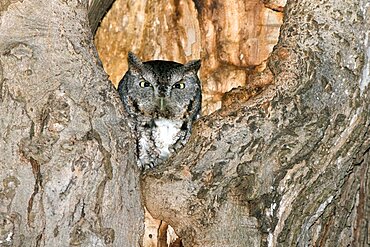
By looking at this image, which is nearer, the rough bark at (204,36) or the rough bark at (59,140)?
the rough bark at (59,140)

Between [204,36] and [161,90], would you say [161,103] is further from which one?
[204,36]

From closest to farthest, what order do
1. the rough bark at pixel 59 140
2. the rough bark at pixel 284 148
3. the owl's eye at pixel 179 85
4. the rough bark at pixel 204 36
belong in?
the rough bark at pixel 59 140 → the rough bark at pixel 284 148 → the owl's eye at pixel 179 85 → the rough bark at pixel 204 36

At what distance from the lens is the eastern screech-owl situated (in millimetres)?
3277

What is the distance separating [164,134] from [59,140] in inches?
32.5

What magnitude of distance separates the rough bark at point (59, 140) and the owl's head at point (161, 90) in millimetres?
563

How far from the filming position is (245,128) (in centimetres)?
270

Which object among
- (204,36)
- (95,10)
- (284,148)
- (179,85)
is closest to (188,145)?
(284,148)

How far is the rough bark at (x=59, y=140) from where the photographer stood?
8.23 feet

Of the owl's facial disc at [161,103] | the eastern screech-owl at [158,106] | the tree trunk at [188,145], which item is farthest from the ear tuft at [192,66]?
the tree trunk at [188,145]

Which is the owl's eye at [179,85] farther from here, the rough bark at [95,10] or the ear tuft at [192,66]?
the rough bark at [95,10]

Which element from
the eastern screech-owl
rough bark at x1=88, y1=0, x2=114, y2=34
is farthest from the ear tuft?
rough bark at x1=88, y1=0, x2=114, y2=34

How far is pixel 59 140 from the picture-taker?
253 cm

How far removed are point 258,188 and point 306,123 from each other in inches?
10.7

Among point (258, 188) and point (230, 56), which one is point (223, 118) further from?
point (230, 56)
